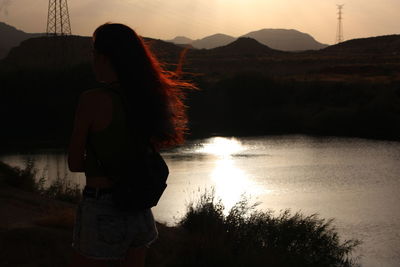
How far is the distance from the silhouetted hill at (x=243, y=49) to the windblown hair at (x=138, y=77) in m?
77.8

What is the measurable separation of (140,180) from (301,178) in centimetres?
1660

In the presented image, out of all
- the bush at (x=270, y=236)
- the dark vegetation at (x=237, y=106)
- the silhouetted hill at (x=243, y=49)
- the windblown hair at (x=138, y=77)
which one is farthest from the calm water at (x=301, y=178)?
the silhouetted hill at (x=243, y=49)

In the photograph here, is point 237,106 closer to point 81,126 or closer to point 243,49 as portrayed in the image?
point 81,126

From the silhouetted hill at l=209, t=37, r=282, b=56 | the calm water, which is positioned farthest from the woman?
the silhouetted hill at l=209, t=37, r=282, b=56

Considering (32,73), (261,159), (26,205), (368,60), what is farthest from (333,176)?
(368,60)

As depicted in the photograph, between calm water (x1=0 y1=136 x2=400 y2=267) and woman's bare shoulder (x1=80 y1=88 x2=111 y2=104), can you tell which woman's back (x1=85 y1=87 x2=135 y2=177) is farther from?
calm water (x1=0 y1=136 x2=400 y2=267)

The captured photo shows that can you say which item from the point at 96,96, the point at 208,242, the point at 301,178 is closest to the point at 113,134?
the point at 96,96

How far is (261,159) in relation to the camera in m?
22.1

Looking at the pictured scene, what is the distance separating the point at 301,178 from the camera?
18.5m

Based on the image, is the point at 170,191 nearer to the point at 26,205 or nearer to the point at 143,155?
the point at 26,205

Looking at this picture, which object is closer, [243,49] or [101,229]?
[101,229]

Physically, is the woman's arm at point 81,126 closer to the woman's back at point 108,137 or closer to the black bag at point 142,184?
the woman's back at point 108,137

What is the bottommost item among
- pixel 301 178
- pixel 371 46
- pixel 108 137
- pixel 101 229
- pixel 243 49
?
pixel 301 178

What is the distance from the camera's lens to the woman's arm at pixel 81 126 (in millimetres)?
2094
